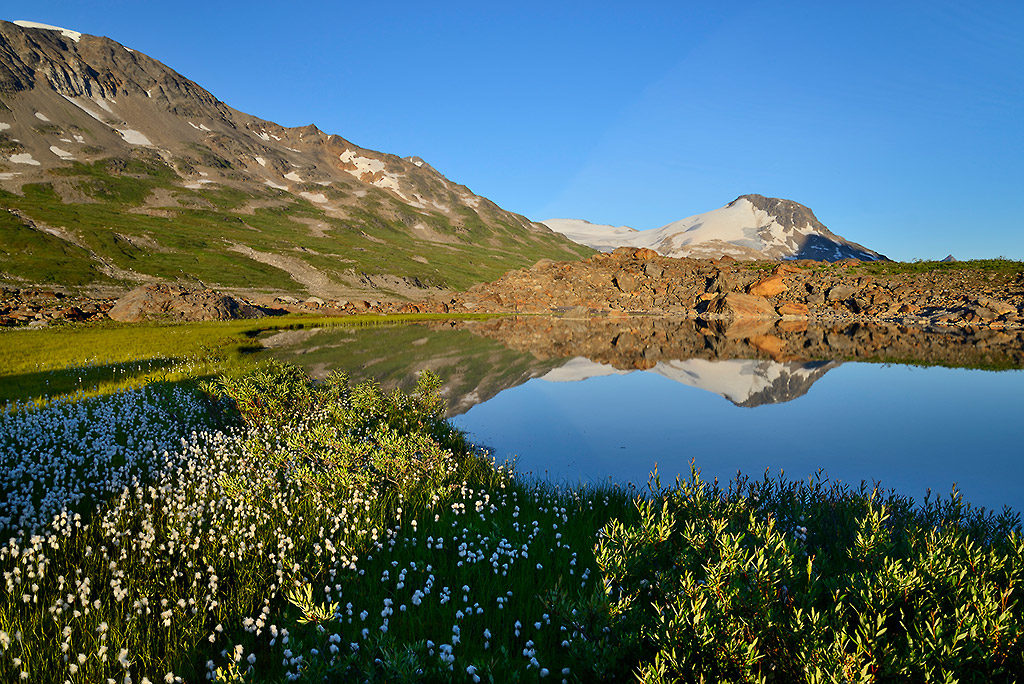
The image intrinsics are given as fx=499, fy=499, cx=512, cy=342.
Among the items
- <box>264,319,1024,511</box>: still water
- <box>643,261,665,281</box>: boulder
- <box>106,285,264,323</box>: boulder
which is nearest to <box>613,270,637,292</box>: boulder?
<box>643,261,665,281</box>: boulder

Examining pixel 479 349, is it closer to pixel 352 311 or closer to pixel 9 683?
pixel 9 683

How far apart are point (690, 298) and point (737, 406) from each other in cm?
7144

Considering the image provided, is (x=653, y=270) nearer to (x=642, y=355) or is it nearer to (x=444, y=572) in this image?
(x=642, y=355)

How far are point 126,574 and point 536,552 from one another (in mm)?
5677

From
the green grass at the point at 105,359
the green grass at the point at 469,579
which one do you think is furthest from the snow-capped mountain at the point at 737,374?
the green grass at the point at 105,359

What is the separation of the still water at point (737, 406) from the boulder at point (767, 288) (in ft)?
134

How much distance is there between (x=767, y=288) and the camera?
81812mm

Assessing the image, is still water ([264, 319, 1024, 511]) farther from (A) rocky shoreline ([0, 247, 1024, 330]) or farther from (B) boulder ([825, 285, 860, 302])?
(B) boulder ([825, 285, 860, 302])

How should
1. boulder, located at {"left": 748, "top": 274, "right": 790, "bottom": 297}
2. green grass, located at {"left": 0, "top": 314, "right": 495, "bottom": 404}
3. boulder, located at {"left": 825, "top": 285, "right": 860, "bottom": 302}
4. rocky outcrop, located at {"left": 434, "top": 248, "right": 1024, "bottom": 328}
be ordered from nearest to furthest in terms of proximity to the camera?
green grass, located at {"left": 0, "top": 314, "right": 495, "bottom": 404} → rocky outcrop, located at {"left": 434, "top": 248, "right": 1024, "bottom": 328} → boulder, located at {"left": 825, "top": 285, "right": 860, "bottom": 302} → boulder, located at {"left": 748, "top": 274, "right": 790, "bottom": 297}

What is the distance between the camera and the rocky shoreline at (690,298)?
216 ft

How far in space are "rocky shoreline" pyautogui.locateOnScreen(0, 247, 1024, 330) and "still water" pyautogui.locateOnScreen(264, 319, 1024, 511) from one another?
33.3 m

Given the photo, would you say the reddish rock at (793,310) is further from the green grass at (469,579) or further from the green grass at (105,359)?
the green grass at (469,579)

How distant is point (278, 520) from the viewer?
28.6ft

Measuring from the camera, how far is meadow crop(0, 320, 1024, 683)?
156 inches
